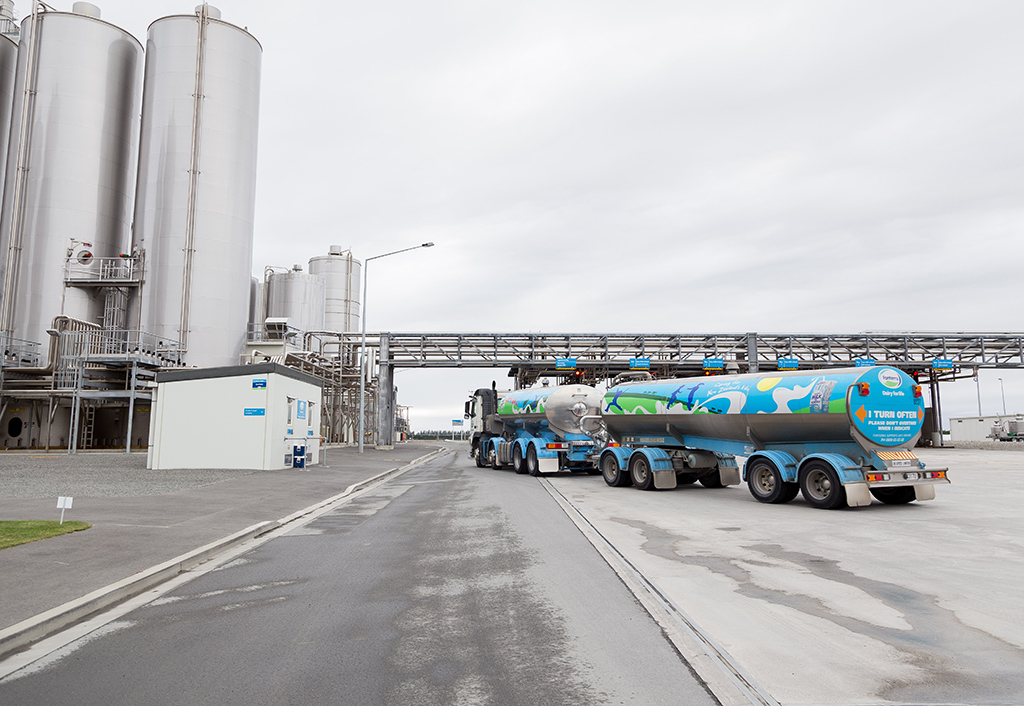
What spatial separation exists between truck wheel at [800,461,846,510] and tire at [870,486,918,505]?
144 centimetres

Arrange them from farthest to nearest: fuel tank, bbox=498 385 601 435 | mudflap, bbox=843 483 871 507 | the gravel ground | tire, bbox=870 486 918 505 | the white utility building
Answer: fuel tank, bbox=498 385 601 435 → the white utility building → the gravel ground → tire, bbox=870 486 918 505 → mudflap, bbox=843 483 871 507

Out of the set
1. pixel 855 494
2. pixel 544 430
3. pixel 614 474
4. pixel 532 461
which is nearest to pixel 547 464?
pixel 532 461

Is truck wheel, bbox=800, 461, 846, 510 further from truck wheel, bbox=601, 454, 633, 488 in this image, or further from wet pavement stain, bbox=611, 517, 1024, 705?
truck wheel, bbox=601, 454, 633, 488

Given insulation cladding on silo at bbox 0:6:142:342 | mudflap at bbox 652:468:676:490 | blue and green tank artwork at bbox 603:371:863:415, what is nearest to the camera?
blue and green tank artwork at bbox 603:371:863:415

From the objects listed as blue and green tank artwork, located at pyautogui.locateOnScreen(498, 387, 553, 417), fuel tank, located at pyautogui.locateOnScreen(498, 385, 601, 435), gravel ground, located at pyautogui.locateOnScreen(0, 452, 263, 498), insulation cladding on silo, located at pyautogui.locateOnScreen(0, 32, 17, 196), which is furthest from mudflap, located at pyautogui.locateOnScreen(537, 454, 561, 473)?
insulation cladding on silo, located at pyautogui.locateOnScreen(0, 32, 17, 196)

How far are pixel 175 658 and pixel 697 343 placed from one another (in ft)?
153

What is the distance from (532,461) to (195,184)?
2404 cm

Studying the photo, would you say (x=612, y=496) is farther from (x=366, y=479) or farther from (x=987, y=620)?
(x=987, y=620)

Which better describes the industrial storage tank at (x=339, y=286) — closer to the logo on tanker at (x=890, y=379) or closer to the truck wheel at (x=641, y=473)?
the truck wheel at (x=641, y=473)

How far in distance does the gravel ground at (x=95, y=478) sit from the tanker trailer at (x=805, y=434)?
1194cm

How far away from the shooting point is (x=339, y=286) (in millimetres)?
61938

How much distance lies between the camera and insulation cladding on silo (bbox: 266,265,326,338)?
5238cm

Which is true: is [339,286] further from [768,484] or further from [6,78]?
[768,484]

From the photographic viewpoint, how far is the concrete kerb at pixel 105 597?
5.18 metres
